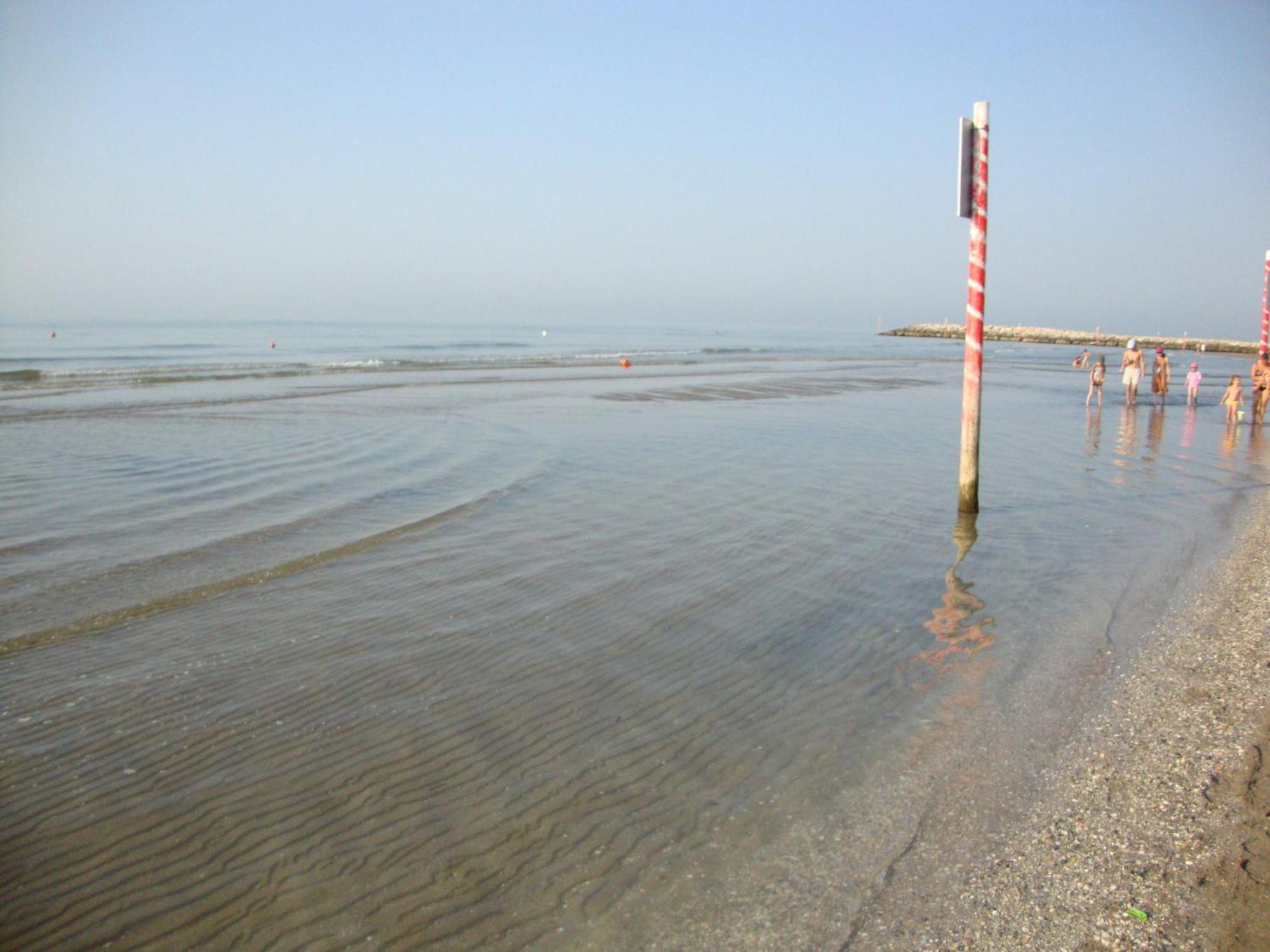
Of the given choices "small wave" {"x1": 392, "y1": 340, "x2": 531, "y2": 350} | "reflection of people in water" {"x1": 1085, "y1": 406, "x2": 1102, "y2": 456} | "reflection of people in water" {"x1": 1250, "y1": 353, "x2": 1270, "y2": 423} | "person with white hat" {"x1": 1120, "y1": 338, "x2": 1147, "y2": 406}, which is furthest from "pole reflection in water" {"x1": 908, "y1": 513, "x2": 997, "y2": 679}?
"small wave" {"x1": 392, "y1": 340, "x2": 531, "y2": 350}

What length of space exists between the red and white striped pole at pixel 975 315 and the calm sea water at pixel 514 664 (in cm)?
51

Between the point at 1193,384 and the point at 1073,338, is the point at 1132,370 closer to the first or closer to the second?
the point at 1193,384

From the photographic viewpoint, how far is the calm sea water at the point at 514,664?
350 cm

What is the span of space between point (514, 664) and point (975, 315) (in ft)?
20.7

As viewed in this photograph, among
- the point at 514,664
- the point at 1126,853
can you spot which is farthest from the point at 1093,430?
the point at 1126,853

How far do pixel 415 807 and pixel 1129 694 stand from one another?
3797 mm

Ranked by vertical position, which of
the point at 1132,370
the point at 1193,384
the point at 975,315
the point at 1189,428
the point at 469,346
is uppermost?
the point at 975,315

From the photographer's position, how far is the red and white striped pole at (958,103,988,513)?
909cm

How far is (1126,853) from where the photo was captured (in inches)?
138

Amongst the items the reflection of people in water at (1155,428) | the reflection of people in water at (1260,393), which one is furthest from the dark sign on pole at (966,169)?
the reflection of people in water at (1260,393)

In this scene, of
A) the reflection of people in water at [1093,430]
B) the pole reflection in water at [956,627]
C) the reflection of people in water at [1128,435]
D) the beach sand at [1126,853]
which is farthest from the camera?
the reflection of people in water at [1093,430]

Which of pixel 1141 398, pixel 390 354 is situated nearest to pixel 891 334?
pixel 390 354

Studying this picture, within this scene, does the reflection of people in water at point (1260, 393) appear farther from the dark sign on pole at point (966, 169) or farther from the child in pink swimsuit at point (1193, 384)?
the dark sign on pole at point (966, 169)

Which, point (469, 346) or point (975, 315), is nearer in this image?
point (975, 315)
